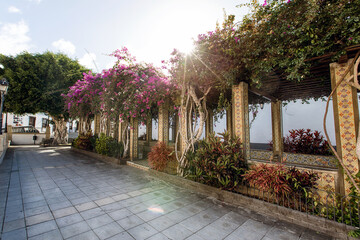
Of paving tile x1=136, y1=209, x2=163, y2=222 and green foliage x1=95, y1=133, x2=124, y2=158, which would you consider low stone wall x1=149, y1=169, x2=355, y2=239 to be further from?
green foliage x1=95, y1=133, x2=124, y2=158

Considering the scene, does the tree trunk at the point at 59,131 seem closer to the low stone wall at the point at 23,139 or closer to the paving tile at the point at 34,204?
the low stone wall at the point at 23,139

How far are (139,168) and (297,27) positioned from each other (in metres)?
6.82

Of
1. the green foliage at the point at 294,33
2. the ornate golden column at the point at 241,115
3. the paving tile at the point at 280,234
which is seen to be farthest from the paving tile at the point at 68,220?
the green foliage at the point at 294,33

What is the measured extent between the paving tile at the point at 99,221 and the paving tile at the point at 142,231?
0.52 m

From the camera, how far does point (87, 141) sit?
11.1m

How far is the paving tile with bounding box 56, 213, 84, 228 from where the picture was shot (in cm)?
269

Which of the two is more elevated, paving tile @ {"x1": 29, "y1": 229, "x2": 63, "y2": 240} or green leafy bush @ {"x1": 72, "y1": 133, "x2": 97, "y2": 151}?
green leafy bush @ {"x1": 72, "y1": 133, "x2": 97, "y2": 151}

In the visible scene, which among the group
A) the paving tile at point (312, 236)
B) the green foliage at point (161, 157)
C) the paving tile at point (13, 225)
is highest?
the green foliage at point (161, 157)

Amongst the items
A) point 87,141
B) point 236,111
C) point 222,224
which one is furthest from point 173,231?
point 87,141

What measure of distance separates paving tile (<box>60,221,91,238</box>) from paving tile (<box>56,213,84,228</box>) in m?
0.11

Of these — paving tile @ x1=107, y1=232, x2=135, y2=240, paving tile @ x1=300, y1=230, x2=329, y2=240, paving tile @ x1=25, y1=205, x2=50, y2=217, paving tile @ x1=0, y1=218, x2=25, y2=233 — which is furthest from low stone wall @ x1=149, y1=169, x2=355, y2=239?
paving tile @ x1=0, y1=218, x2=25, y2=233

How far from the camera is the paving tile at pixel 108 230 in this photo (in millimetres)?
2406

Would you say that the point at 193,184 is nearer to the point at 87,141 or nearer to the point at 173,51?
the point at 173,51

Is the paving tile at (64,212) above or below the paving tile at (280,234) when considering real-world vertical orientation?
above
